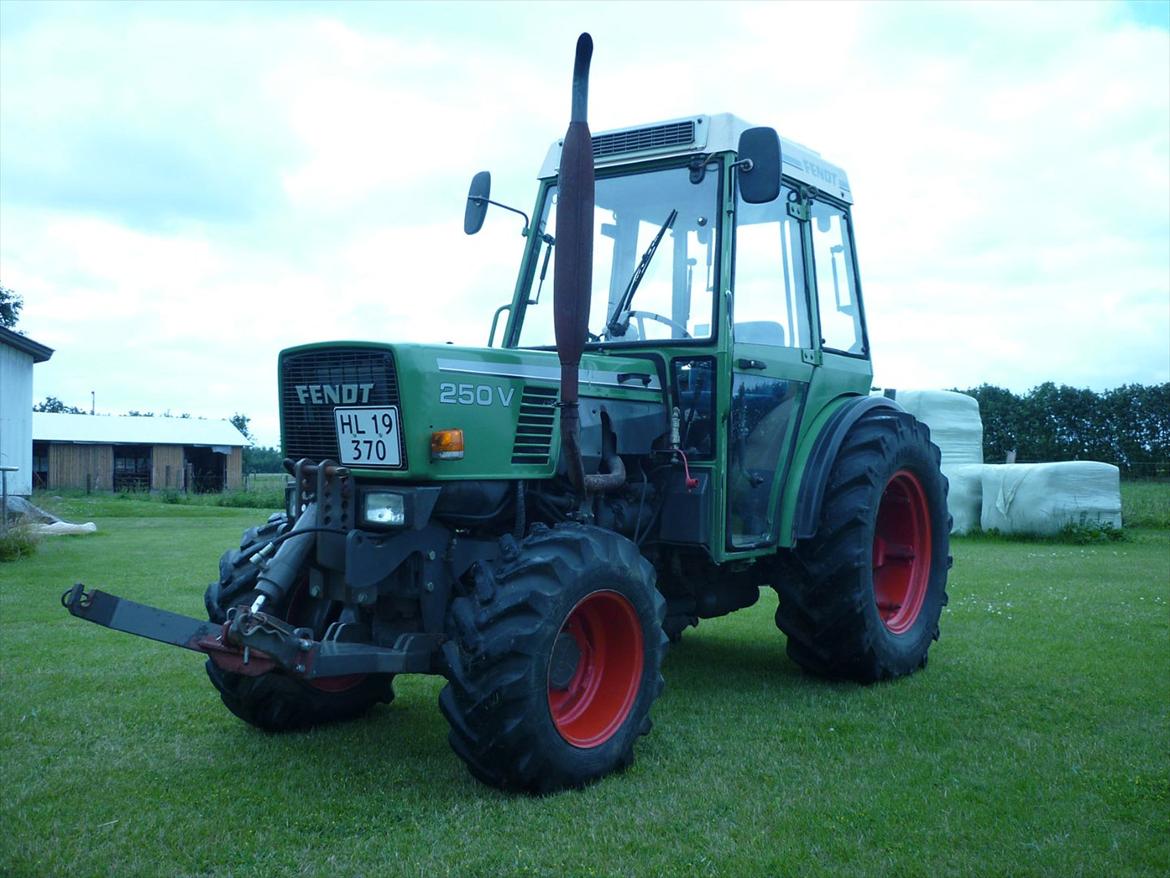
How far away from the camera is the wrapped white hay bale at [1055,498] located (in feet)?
50.0

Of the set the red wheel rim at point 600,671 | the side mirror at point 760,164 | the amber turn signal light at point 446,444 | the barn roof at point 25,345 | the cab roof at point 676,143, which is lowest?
the red wheel rim at point 600,671

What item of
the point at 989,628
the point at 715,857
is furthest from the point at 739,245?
the point at 989,628

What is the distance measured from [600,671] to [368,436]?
1.40m

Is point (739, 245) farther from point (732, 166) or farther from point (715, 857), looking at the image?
point (715, 857)

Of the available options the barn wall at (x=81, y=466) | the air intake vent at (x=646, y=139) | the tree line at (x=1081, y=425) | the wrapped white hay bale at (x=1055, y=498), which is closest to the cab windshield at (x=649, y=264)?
the air intake vent at (x=646, y=139)

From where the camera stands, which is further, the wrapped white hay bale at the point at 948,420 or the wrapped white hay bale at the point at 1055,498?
the wrapped white hay bale at the point at 948,420

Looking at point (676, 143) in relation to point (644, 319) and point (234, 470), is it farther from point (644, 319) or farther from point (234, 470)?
point (234, 470)

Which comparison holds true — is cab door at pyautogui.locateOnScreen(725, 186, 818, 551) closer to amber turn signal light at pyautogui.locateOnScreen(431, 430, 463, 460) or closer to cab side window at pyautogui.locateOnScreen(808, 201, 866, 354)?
cab side window at pyautogui.locateOnScreen(808, 201, 866, 354)

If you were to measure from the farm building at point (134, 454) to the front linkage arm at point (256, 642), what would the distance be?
106 feet

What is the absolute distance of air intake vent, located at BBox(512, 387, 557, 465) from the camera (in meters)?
4.59

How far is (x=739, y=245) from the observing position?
5574 millimetres

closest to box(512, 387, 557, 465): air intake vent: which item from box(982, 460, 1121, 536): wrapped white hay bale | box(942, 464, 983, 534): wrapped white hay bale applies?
box(982, 460, 1121, 536): wrapped white hay bale

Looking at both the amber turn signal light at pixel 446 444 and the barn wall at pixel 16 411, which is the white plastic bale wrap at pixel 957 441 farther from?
the barn wall at pixel 16 411

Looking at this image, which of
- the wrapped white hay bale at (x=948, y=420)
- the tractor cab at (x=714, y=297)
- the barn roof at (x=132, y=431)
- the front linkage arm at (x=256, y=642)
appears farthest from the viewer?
the barn roof at (x=132, y=431)
